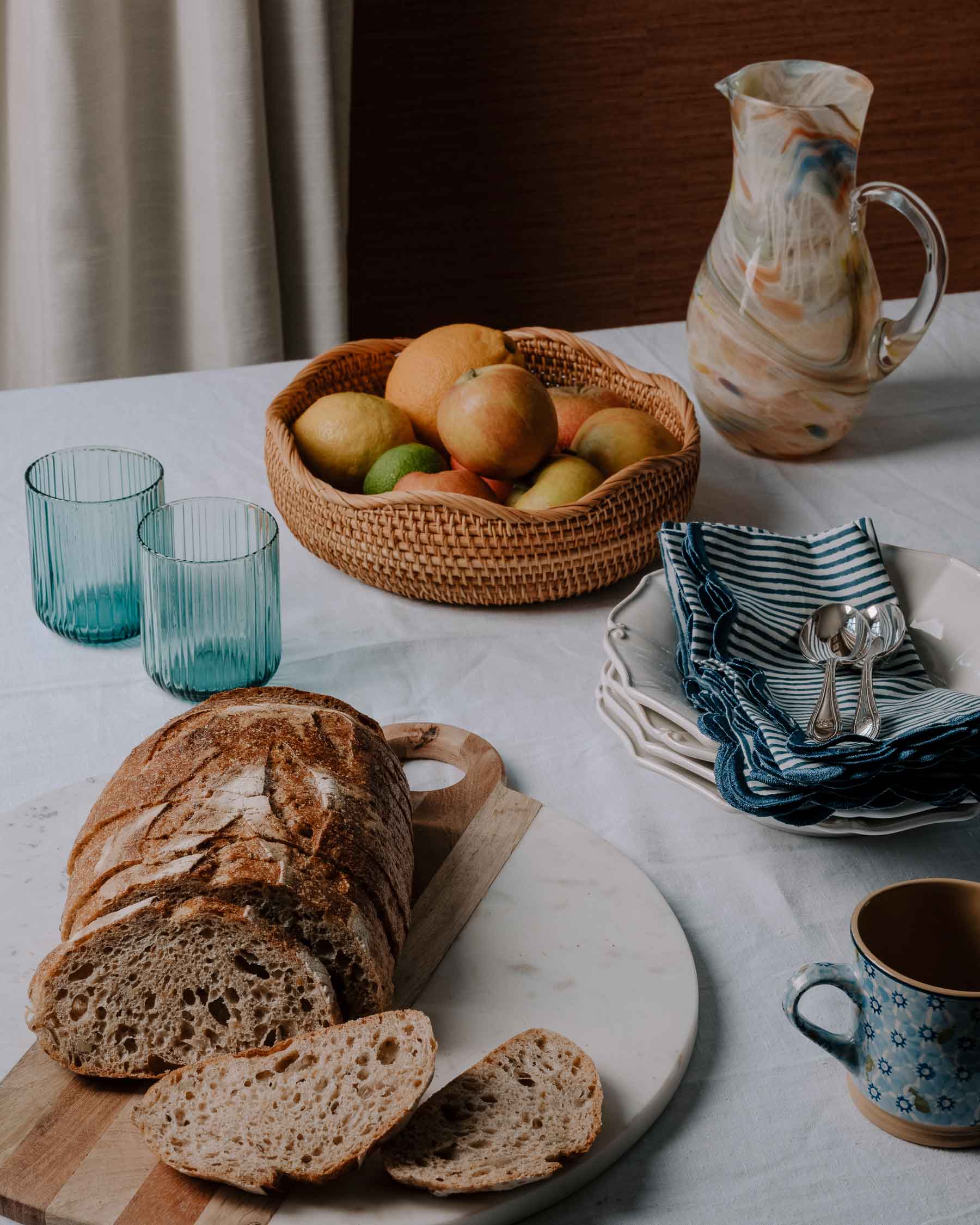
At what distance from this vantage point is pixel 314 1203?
0.62 metres

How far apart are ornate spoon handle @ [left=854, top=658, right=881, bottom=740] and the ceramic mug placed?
201 mm

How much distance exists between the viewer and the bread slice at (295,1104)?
2.01 ft

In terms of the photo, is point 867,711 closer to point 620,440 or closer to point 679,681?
point 679,681

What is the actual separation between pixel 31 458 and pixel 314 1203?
91 cm

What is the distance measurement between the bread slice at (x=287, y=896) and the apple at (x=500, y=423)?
19.7 inches

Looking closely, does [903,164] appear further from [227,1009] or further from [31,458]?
[227,1009]

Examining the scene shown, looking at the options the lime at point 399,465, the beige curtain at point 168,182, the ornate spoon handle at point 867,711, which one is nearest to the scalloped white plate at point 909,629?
the ornate spoon handle at point 867,711

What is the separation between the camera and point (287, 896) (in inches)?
27.6

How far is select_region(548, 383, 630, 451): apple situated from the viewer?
1.25m

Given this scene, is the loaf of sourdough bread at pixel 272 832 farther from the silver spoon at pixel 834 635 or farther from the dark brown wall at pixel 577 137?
the dark brown wall at pixel 577 137

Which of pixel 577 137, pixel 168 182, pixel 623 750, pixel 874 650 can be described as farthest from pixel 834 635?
pixel 577 137

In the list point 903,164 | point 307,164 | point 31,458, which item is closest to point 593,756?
point 31,458

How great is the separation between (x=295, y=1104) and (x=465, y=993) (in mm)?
135

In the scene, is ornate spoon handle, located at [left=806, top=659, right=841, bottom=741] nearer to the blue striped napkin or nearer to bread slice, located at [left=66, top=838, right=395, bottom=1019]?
the blue striped napkin
